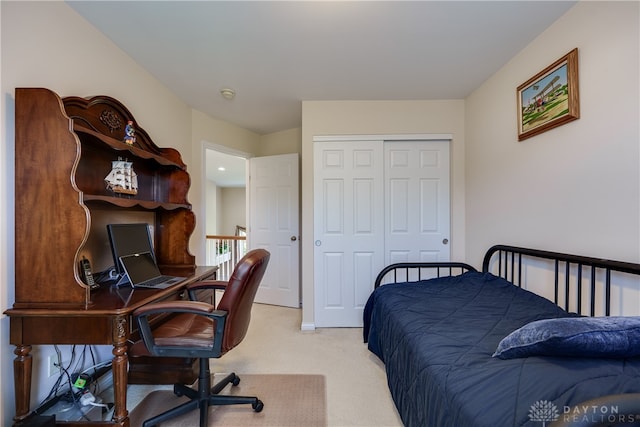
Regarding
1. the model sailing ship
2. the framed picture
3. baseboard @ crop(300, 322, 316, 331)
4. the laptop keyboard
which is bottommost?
baseboard @ crop(300, 322, 316, 331)

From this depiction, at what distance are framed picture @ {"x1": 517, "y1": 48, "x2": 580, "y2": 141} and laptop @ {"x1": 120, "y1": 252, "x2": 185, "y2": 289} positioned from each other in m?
2.60

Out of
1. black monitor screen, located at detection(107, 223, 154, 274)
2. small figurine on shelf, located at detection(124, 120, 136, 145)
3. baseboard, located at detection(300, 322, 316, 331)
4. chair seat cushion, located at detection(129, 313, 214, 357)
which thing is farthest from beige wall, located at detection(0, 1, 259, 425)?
baseboard, located at detection(300, 322, 316, 331)

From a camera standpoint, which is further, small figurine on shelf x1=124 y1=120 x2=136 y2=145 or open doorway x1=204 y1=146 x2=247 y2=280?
open doorway x1=204 y1=146 x2=247 y2=280

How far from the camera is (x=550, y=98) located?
172 centimetres

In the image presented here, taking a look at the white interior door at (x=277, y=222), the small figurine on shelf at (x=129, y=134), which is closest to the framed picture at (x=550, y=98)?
the white interior door at (x=277, y=222)

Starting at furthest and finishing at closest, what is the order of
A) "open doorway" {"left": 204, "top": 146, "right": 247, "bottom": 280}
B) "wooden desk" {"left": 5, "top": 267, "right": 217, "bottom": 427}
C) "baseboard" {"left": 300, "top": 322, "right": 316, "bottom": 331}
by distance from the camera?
"open doorway" {"left": 204, "top": 146, "right": 247, "bottom": 280}
"baseboard" {"left": 300, "top": 322, "right": 316, "bottom": 331}
"wooden desk" {"left": 5, "top": 267, "right": 217, "bottom": 427}

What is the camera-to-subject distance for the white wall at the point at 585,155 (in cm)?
130

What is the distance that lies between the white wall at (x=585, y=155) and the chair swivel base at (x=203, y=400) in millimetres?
2067

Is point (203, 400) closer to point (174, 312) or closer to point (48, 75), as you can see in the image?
point (174, 312)

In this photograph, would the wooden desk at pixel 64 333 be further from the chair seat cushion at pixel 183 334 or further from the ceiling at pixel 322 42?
the ceiling at pixel 322 42

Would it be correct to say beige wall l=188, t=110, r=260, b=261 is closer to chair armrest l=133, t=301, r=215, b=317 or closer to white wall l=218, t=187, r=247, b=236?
chair armrest l=133, t=301, r=215, b=317

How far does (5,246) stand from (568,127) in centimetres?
307

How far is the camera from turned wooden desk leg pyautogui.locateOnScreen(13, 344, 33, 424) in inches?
48.9

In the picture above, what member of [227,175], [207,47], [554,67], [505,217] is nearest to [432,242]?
[505,217]
